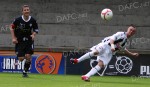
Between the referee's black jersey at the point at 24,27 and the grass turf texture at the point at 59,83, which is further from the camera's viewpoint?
the referee's black jersey at the point at 24,27

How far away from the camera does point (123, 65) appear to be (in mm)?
16250

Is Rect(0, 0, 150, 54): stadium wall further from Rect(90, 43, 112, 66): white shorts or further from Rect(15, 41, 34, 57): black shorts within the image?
Rect(90, 43, 112, 66): white shorts

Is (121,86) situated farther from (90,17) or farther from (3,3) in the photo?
(3,3)

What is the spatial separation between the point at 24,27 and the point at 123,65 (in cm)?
419

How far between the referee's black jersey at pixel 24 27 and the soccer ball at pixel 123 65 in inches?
147

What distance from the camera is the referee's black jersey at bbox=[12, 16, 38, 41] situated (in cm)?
1375

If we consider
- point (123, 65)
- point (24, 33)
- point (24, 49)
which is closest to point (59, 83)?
point (24, 49)

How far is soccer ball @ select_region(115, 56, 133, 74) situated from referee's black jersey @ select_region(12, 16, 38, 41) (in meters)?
3.73

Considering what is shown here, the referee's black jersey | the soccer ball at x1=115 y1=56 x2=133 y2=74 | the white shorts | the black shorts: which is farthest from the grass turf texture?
the referee's black jersey

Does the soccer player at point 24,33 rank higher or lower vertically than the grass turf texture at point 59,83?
higher

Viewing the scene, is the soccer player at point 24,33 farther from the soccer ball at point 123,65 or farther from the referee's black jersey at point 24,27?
the soccer ball at point 123,65

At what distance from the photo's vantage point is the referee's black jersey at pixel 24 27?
1375 centimetres

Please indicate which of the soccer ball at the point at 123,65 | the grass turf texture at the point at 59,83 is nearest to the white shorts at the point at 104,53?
the grass turf texture at the point at 59,83

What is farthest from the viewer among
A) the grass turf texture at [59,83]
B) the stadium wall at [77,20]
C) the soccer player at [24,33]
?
the stadium wall at [77,20]
